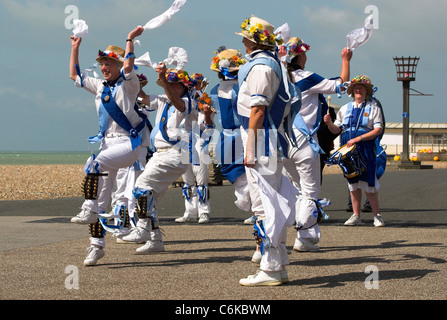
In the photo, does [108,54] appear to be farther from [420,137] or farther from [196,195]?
[420,137]

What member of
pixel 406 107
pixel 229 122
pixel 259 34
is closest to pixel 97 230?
pixel 229 122

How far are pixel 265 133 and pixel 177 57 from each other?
2708mm

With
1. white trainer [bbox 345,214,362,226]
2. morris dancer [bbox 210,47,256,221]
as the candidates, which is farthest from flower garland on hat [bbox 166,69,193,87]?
white trainer [bbox 345,214,362,226]

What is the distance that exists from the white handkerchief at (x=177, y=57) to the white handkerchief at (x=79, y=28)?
1063 millimetres

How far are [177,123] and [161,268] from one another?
78.1 inches

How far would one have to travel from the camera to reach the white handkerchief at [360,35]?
23.1 feet

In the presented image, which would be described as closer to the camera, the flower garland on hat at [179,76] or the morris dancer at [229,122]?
the morris dancer at [229,122]

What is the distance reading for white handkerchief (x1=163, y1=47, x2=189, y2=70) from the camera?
26.9 feet

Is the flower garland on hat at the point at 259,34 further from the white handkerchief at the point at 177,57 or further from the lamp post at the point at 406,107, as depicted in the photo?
the lamp post at the point at 406,107

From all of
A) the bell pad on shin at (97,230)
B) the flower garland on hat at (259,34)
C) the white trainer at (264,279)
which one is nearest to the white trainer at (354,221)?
the bell pad on shin at (97,230)

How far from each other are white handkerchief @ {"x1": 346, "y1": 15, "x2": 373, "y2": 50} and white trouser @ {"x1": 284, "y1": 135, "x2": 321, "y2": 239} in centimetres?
127

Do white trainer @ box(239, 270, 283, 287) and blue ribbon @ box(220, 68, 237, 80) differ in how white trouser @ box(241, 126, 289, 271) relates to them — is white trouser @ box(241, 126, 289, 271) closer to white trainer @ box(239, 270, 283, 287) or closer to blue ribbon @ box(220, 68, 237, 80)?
white trainer @ box(239, 270, 283, 287)
